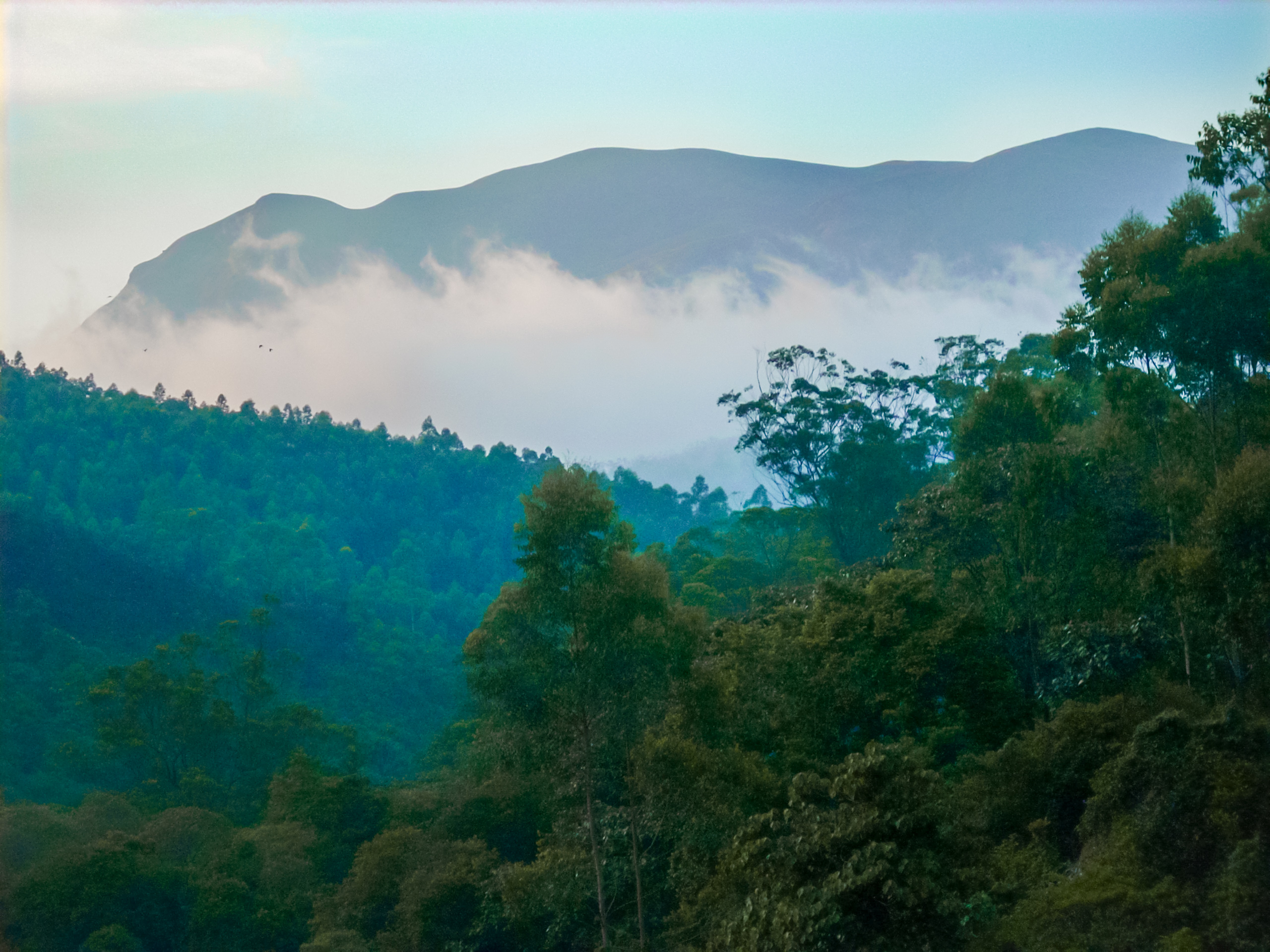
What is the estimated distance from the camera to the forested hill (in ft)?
208

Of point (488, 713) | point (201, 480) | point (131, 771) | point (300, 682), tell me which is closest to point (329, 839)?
point (488, 713)

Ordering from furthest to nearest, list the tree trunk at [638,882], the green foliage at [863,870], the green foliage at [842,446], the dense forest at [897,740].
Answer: the green foliage at [842,446] < the tree trunk at [638,882] < the dense forest at [897,740] < the green foliage at [863,870]

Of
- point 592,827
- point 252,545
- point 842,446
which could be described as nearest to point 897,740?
point 592,827

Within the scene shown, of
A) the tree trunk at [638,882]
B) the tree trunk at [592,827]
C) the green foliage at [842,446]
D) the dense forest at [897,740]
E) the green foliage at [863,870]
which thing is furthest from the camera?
the green foliage at [842,446]

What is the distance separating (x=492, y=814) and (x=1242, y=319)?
21640 millimetres

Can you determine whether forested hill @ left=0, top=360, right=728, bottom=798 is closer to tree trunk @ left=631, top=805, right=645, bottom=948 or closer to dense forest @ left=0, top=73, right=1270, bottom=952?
dense forest @ left=0, top=73, right=1270, bottom=952

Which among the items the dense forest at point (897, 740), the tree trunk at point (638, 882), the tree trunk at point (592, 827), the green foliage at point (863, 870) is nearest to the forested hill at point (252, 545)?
the dense forest at point (897, 740)

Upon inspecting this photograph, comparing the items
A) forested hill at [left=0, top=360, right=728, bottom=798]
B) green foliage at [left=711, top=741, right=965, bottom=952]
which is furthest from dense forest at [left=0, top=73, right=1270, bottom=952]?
forested hill at [left=0, top=360, right=728, bottom=798]

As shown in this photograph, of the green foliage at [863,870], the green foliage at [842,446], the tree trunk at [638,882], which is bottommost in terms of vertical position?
the tree trunk at [638,882]

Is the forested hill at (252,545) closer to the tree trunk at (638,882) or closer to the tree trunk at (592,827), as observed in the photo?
the tree trunk at (592,827)

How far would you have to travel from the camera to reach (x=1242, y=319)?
1998 centimetres

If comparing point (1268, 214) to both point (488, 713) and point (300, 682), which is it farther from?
point (300, 682)

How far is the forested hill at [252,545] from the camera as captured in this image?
208ft

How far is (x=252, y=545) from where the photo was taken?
8312 centimetres
